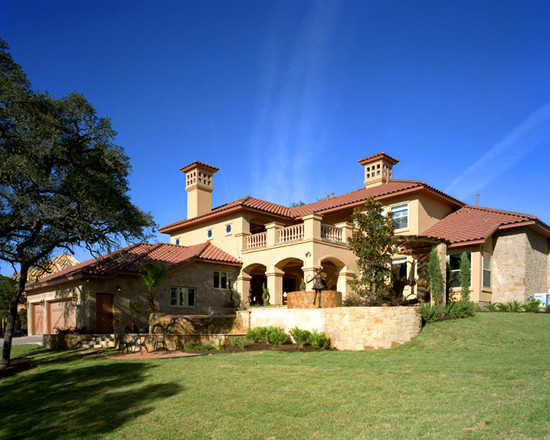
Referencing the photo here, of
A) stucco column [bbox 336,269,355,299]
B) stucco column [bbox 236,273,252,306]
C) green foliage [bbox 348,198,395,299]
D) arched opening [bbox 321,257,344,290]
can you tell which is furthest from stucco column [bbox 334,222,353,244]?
stucco column [bbox 236,273,252,306]

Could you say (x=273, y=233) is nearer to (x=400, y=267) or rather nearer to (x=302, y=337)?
(x=400, y=267)

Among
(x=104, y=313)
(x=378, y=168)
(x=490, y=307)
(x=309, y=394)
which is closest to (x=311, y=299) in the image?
(x=309, y=394)

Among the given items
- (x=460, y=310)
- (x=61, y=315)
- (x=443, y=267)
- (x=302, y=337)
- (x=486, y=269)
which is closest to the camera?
(x=302, y=337)

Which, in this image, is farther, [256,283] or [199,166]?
[199,166]

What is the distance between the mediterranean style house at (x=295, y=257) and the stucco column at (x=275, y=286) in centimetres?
6

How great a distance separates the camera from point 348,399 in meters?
8.62

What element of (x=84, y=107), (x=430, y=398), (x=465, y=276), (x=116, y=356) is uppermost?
(x=84, y=107)

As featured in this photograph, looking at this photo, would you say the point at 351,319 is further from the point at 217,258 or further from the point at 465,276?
the point at 217,258

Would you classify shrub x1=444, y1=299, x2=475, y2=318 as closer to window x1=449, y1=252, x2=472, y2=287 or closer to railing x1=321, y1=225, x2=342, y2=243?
window x1=449, y1=252, x2=472, y2=287

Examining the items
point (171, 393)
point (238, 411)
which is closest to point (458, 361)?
point (238, 411)

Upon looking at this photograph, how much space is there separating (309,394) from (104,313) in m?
15.7

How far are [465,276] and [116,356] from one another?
615 inches

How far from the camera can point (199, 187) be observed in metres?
31.7

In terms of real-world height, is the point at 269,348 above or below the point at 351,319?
below
